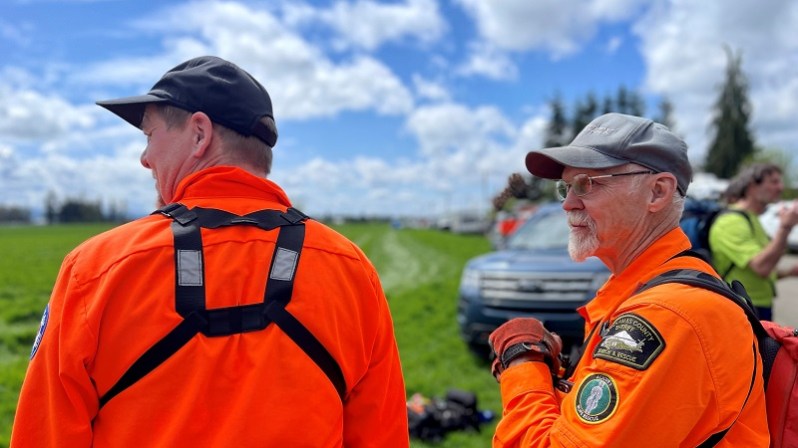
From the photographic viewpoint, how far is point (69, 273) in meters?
1.48

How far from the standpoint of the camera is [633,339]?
4.80 ft

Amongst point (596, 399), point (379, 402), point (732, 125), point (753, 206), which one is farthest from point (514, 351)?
point (732, 125)

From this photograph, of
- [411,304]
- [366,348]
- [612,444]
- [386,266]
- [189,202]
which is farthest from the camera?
[386,266]

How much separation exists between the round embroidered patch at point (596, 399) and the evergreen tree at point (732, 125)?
6147cm

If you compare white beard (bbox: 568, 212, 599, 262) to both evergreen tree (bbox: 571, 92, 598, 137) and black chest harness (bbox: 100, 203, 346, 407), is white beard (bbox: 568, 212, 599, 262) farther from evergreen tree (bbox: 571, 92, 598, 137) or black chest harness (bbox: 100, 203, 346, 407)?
evergreen tree (bbox: 571, 92, 598, 137)

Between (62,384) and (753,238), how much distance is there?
4528 mm

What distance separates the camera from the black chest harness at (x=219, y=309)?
1.45 meters

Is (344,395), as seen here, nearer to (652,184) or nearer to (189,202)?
(189,202)

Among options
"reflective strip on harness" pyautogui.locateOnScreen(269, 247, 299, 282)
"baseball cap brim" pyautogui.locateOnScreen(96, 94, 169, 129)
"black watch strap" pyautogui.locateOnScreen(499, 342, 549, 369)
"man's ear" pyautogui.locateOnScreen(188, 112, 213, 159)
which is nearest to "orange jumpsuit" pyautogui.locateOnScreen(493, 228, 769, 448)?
"black watch strap" pyautogui.locateOnScreen(499, 342, 549, 369)

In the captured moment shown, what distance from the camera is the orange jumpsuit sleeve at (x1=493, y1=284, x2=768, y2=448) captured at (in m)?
1.38

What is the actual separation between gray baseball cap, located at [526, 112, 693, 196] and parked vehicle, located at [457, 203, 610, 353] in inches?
171

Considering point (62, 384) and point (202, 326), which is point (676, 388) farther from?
point (62, 384)

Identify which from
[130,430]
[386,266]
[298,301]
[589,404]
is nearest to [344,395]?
[298,301]

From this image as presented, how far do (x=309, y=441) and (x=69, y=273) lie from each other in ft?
2.64
